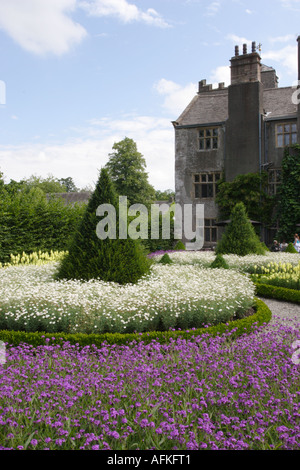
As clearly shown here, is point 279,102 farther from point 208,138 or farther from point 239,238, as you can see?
point 239,238

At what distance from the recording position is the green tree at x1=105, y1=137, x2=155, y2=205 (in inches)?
1560

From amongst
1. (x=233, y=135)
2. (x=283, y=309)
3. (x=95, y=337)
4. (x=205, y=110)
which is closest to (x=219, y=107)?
(x=205, y=110)

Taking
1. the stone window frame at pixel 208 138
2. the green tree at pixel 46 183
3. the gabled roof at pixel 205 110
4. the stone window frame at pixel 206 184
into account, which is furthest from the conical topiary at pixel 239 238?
the green tree at pixel 46 183

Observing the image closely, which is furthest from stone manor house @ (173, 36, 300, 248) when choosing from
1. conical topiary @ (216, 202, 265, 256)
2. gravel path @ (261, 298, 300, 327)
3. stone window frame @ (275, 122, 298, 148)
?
gravel path @ (261, 298, 300, 327)

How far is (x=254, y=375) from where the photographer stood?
175 inches

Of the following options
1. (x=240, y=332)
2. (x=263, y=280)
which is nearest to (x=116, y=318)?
(x=240, y=332)

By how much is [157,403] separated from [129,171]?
122 feet

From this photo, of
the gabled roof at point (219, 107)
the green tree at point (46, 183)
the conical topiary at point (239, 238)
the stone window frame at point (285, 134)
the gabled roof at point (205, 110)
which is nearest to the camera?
the conical topiary at point (239, 238)

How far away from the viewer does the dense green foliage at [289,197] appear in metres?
25.0

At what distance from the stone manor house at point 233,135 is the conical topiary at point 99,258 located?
18142 mm

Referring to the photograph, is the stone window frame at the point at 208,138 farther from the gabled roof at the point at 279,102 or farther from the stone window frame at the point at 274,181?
the stone window frame at the point at 274,181

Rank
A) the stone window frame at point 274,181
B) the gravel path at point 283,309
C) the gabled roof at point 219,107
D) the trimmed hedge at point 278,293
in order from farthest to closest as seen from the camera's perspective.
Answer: the gabled roof at point 219,107 → the stone window frame at point 274,181 → the trimmed hedge at point 278,293 → the gravel path at point 283,309

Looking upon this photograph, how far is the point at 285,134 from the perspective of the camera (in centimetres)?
2692
